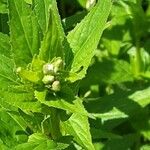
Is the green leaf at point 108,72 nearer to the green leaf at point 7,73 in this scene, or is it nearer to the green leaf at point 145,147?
the green leaf at point 145,147

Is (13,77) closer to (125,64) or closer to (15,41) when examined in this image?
(15,41)

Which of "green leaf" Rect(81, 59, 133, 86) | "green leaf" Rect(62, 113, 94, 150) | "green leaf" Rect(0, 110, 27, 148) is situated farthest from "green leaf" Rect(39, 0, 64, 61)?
"green leaf" Rect(81, 59, 133, 86)

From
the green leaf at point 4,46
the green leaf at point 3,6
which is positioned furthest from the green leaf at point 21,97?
the green leaf at point 3,6

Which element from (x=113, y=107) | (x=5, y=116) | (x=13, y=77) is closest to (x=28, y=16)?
(x=13, y=77)

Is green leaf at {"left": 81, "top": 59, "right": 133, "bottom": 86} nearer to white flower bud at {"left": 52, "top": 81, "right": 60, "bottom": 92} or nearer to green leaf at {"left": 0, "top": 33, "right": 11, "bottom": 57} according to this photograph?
green leaf at {"left": 0, "top": 33, "right": 11, "bottom": 57}

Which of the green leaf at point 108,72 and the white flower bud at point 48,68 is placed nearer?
the white flower bud at point 48,68

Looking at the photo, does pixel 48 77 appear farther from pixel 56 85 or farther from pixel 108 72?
pixel 108 72
